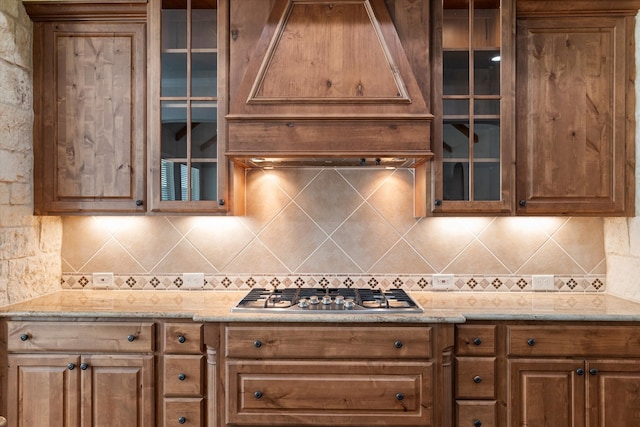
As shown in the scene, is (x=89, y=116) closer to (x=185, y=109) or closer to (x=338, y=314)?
(x=185, y=109)

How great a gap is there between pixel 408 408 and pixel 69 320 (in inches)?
65.7

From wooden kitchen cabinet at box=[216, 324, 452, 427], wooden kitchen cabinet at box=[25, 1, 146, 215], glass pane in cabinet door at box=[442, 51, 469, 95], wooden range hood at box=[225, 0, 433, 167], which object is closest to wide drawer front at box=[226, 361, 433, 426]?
wooden kitchen cabinet at box=[216, 324, 452, 427]

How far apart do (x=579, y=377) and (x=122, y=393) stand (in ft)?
7.10

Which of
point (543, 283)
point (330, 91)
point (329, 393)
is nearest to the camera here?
point (329, 393)

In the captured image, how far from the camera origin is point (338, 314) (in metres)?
2.02

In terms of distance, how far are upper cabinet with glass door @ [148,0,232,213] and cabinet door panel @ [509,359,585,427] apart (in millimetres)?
1746

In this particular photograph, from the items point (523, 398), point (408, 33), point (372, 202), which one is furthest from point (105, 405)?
point (408, 33)

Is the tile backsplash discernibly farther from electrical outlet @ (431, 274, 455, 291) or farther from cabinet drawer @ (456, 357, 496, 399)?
cabinet drawer @ (456, 357, 496, 399)

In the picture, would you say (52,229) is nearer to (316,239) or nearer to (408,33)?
(316,239)

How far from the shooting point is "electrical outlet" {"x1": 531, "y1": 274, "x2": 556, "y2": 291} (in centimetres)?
259

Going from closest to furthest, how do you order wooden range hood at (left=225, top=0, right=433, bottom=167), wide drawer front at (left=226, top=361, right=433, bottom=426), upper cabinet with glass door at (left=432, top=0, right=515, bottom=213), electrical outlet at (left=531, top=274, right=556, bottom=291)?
wide drawer front at (left=226, top=361, right=433, bottom=426)
wooden range hood at (left=225, top=0, right=433, bottom=167)
upper cabinet with glass door at (left=432, top=0, right=515, bottom=213)
electrical outlet at (left=531, top=274, right=556, bottom=291)

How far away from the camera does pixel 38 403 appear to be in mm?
2078

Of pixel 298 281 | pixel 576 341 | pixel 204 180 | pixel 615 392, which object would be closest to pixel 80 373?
pixel 204 180

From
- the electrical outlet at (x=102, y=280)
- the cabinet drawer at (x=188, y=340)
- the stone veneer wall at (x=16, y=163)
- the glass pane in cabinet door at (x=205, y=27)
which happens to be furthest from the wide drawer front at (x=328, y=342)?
the glass pane in cabinet door at (x=205, y=27)
